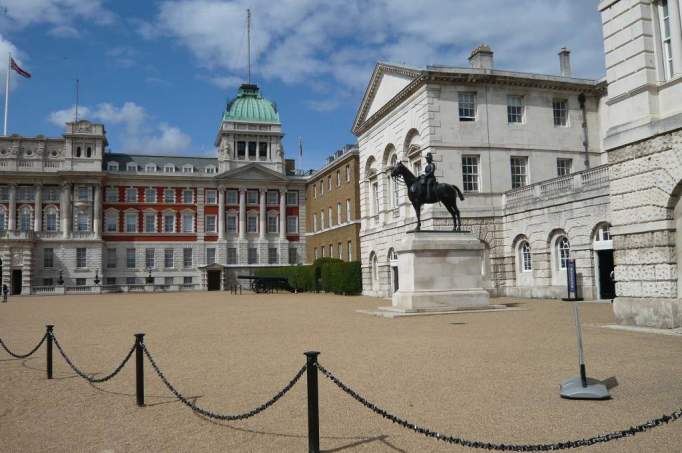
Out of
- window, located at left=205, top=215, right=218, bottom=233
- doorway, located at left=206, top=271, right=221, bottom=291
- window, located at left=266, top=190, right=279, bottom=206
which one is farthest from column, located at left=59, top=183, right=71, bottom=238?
window, located at left=266, top=190, right=279, bottom=206

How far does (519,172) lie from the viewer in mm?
30703

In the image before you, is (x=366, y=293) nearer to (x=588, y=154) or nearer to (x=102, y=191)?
(x=588, y=154)

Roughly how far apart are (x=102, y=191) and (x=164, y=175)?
23.3 ft

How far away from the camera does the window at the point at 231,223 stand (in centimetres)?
6906

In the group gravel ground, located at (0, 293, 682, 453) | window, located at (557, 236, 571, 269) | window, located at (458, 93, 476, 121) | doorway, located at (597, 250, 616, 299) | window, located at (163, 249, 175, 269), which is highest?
window, located at (458, 93, 476, 121)

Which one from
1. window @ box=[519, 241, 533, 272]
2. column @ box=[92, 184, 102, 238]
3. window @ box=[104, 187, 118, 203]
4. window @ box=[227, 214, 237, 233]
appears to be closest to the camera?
window @ box=[519, 241, 533, 272]

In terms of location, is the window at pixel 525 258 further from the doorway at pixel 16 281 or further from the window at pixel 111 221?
the doorway at pixel 16 281

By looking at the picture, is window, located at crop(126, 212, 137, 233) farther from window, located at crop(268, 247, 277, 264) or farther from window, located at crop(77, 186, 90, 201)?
window, located at crop(268, 247, 277, 264)

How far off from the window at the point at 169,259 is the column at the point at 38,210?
1356 cm

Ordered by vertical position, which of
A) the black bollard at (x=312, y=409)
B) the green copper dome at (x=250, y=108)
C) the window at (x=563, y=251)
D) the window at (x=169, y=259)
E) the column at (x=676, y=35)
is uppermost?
the green copper dome at (x=250, y=108)

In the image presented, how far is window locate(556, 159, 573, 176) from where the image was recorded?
103ft

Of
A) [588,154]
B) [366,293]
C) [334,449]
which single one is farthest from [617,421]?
[366,293]

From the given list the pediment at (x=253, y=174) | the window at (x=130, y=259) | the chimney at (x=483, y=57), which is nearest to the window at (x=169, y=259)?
the window at (x=130, y=259)

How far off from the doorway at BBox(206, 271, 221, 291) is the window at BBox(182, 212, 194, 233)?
19.4 feet
